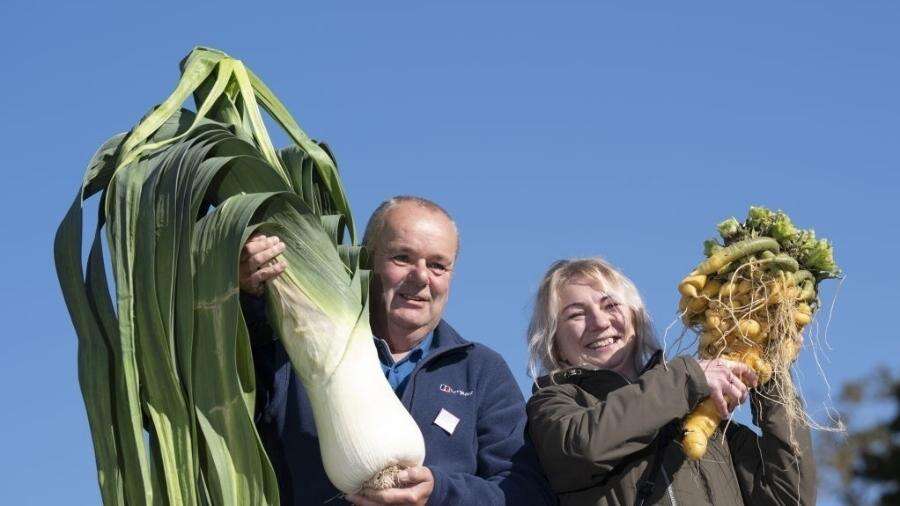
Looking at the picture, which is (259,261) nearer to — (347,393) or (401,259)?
(347,393)

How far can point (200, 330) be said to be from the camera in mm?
4402

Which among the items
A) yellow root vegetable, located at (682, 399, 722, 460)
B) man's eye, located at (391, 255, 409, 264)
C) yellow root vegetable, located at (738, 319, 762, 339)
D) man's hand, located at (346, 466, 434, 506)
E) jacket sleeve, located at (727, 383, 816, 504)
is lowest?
jacket sleeve, located at (727, 383, 816, 504)

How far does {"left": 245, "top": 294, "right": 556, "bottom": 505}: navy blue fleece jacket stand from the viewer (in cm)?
451

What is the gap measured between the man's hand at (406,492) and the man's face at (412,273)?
81cm

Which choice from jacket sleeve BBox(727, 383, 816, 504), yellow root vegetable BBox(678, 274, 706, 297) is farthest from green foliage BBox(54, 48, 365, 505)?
jacket sleeve BBox(727, 383, 816, 504)

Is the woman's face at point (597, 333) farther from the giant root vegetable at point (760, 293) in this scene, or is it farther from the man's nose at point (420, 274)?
the man's nose at point (420, 274)

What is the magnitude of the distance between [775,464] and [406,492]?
1.32 metres

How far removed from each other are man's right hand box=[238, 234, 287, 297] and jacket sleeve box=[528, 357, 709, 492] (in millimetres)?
1080

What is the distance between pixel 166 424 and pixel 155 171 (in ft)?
2.80

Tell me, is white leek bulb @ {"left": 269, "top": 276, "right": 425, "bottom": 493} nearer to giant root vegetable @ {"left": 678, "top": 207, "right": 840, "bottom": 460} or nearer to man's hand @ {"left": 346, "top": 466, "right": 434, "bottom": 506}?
man's hand @ {"left": 346, "top": 466, "right": 434, "bottom": 506}

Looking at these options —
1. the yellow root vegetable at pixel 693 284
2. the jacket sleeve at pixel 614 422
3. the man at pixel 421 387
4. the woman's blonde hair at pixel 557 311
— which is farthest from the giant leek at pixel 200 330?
the yellow root vegetable at pixel 693 284

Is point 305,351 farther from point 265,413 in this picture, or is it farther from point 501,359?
point 501,359

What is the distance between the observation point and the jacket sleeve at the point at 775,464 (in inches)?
179

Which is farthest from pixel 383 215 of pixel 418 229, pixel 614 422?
pixel 614 422
